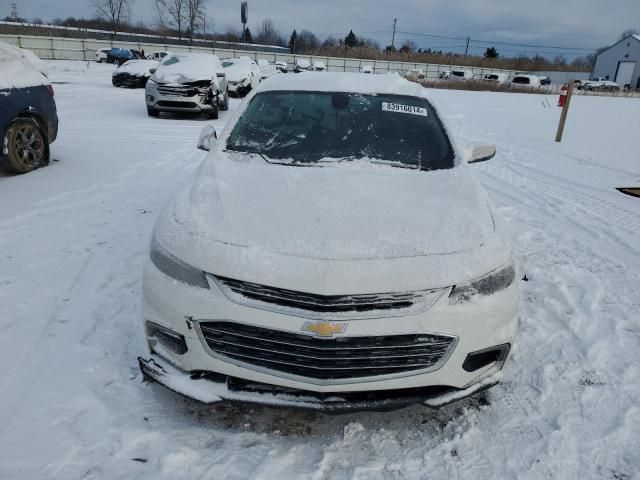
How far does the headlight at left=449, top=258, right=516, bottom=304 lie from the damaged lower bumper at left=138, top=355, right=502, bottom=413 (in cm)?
43

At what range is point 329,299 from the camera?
2.00 m

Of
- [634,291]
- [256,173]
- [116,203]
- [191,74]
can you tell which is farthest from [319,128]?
[191,74]

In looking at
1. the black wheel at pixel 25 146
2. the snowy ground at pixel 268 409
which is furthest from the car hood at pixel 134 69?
the snowy ground at pixel 268 409

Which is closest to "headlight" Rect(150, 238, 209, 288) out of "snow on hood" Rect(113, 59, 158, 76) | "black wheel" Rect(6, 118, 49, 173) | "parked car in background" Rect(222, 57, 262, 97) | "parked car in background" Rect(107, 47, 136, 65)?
"black wheel" Rect(6, 118, 49, 173)

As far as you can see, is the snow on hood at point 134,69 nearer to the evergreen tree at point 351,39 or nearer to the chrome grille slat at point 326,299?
the chrome grille slat at point 326,299

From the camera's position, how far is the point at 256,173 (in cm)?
293

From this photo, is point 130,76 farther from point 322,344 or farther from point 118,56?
point 118,56

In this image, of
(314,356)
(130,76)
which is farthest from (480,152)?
(130,76)

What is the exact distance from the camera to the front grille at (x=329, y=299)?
200 centimetres

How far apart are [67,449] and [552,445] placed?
2.22m

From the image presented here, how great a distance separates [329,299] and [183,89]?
443 inches

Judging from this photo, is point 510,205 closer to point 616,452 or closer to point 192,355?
Answer: point 616,452

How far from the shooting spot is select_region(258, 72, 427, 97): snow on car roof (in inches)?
150

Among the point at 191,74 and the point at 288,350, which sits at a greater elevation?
the point at 191,74
